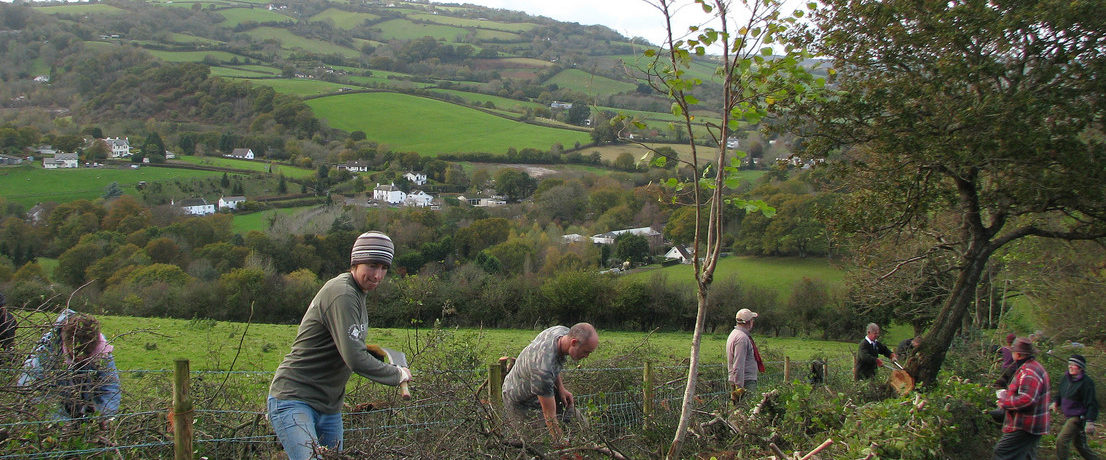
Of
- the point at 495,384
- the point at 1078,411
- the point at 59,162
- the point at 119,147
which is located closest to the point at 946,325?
the point at 1078,411

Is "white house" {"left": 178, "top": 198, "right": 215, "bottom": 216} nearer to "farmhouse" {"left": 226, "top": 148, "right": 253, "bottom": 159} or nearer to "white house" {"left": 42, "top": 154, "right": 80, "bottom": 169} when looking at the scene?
"white house" {"left": 42, "top": 154, "right": 80, "bottom": 169}

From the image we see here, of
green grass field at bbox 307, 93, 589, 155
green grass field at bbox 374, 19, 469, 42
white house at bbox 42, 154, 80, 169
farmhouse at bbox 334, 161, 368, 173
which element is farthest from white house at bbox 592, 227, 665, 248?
green grass field at bbox 374, 19, 469, 42

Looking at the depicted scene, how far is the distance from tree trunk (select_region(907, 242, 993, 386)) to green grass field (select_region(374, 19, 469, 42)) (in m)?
105

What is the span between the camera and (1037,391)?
607 centimetres

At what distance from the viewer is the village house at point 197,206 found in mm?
48281

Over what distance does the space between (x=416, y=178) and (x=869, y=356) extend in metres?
56.8

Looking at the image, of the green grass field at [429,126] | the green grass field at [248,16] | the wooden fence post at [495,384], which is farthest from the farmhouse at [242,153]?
the wooden fence post at [495,384]

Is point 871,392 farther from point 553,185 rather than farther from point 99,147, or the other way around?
point 99,147

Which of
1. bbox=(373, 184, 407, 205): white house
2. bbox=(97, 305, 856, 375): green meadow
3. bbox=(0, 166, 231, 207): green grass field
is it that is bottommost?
bbox=(0, 166, 231, 207): green grass field

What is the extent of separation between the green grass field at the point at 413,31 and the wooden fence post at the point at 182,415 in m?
109

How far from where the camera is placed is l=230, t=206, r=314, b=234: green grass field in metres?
46.2

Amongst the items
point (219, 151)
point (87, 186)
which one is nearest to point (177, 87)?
point (219, 151)

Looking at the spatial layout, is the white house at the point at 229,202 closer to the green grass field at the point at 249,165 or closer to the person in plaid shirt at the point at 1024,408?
the green grass field at the point at 249,165

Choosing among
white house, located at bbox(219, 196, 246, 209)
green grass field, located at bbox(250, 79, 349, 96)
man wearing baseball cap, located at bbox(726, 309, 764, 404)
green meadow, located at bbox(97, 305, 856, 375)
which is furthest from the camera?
green grass field, located at bbox(250, 79, 349, 96)
